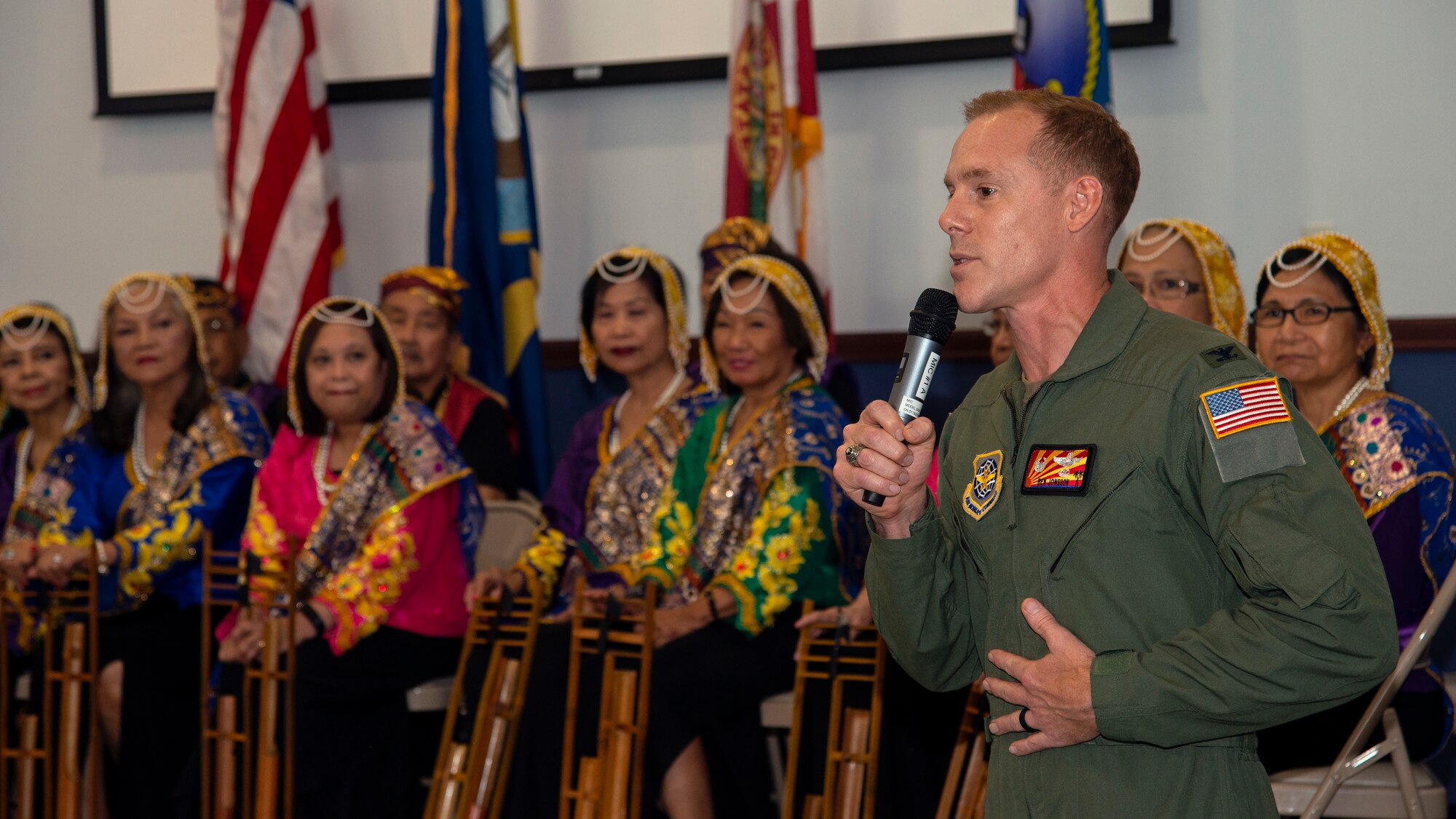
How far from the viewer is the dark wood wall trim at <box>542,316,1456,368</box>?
3.62m

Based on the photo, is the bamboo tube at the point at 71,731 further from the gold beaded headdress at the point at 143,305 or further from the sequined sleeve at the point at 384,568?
the gold beaded headdress at the point at 143,305

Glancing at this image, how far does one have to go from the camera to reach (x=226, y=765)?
311cm

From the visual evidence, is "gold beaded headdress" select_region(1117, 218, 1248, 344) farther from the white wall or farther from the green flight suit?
the green flight suit

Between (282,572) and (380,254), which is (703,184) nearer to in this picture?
(380,254)

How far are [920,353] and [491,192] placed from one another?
120 inches

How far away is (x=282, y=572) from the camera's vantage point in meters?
3.16

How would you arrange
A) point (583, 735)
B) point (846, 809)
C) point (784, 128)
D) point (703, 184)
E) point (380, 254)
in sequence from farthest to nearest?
point (380, 254) < point (703, 184) < point (784, 128) < point (583, 735) < point (846, 809)

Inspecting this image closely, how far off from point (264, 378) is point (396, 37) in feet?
4.02

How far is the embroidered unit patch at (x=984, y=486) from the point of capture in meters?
1.47

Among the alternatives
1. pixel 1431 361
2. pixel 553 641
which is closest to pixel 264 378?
pixel 553 641

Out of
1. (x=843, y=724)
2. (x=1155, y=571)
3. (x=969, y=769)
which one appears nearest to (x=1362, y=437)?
(x=969, y=769)

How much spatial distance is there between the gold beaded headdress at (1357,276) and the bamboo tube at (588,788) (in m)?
1.72

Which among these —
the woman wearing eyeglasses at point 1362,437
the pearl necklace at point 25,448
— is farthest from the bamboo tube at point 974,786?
the pearl necklace at point 25,448

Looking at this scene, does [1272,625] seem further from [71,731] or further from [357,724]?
→ [71,731]
